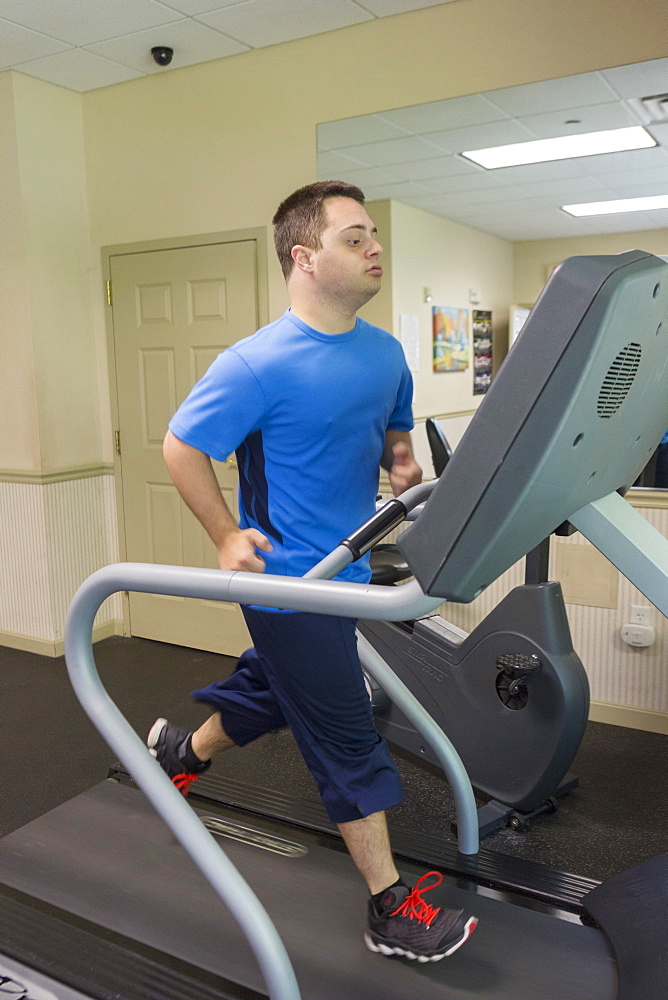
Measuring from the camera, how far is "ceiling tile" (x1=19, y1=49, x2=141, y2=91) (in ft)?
11.4

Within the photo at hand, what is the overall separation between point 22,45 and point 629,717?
3534 millimetres

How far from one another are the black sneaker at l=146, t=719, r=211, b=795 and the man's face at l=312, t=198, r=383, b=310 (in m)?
1.18

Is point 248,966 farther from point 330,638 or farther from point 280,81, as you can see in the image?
point 280,81

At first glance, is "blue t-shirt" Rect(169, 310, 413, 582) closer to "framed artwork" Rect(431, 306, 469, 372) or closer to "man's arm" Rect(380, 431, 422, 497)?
"man's arm" Rect(380, 431, 422, 497)

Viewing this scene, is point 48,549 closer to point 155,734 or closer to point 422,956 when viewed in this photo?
point 155,734

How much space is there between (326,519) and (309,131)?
218cm

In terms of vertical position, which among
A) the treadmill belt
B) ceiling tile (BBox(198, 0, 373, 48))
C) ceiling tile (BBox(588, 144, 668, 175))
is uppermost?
ceiling tile (BBox(198, 0, 373, 48))

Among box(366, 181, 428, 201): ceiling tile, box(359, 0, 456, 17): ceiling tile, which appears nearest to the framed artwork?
box(366, 181, 428, 201): ceiling tile

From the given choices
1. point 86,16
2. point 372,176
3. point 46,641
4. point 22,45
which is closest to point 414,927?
point 372,176

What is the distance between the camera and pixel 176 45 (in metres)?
3.35

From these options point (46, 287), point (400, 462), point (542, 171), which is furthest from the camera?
point (46, 287)

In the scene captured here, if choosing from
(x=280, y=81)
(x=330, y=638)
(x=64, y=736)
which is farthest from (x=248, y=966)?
(x=280, y=81)

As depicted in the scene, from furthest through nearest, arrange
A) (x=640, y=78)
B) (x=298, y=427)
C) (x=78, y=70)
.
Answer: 1. (x=78, y=70)
2. (x=640, y=78)
3. (x=298, y=427)

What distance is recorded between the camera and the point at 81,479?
410cm
